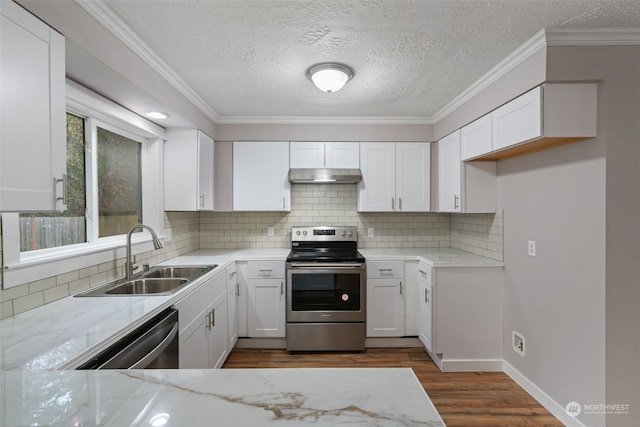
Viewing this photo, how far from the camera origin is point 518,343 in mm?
2387

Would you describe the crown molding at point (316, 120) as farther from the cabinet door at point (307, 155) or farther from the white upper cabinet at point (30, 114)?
the white upper cabinet at point (30, 114)

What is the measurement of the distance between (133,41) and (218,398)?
1919mm

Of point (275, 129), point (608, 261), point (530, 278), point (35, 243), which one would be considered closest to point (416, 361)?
point (530, 278)

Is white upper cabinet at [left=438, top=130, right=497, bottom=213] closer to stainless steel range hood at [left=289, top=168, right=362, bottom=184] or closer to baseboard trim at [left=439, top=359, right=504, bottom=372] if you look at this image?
stainless steel range hood at [left=289, top=168, right=362, bottom=184]

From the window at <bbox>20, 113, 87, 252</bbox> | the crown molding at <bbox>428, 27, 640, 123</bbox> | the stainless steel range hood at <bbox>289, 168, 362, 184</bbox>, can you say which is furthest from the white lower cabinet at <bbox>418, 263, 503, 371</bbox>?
the window at <bbox>20, 113, 87, 252</bbox>

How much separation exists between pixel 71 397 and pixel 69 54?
5.01ft

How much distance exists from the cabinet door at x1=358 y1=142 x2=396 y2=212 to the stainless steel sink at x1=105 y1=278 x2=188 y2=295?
1976 millimetres

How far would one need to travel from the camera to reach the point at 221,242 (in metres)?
3.56

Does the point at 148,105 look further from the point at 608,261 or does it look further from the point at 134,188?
the point at 608,261

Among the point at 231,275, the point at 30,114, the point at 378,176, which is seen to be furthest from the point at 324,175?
the point at 30,114

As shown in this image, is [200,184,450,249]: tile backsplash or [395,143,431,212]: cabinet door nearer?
[395,143,431,212]: cabinet door

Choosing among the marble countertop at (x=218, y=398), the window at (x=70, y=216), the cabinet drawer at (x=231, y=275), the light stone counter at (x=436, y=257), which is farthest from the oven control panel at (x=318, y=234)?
the marble countertop at (x=218, y=398)

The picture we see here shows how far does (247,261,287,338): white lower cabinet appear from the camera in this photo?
2.98m

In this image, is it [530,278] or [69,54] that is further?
[530,278]
